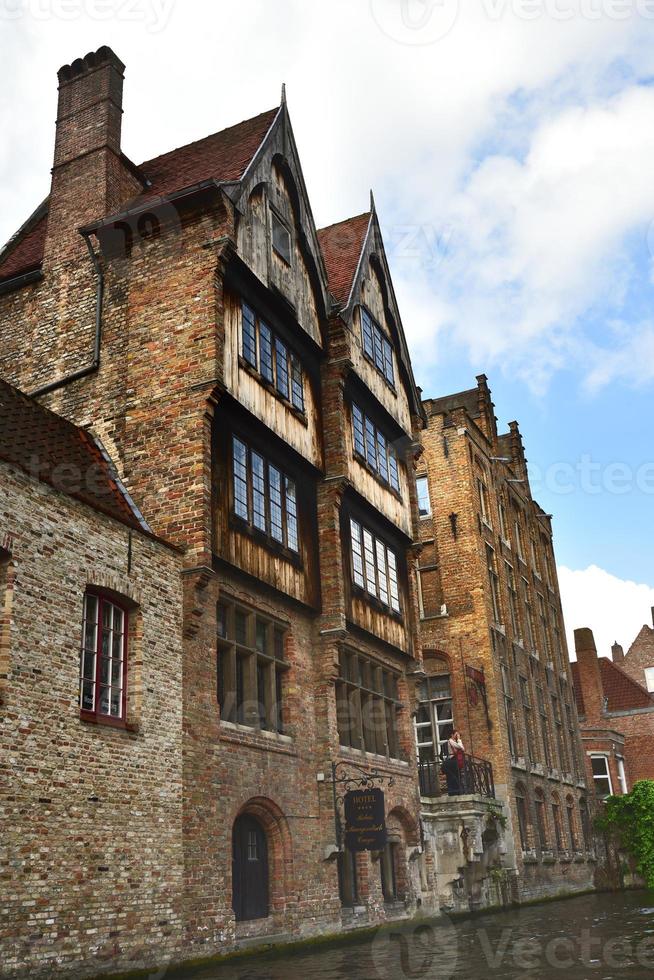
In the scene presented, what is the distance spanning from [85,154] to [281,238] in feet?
15.0

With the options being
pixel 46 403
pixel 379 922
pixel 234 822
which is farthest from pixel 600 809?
pixel 46 403

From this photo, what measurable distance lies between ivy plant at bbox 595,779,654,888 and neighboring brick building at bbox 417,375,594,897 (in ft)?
4.53

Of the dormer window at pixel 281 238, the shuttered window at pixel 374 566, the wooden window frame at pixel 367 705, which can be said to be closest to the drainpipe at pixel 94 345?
the dormer window at pixel 281 238

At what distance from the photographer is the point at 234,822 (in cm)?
1572

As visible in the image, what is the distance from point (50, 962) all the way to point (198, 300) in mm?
10823

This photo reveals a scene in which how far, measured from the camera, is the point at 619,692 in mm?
53719

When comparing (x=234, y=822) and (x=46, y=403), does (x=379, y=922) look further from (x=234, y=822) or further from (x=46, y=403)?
(x=46, y=403)

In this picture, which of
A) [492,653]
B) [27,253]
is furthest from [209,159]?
[492,653]

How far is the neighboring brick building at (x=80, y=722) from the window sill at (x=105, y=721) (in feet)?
0.08

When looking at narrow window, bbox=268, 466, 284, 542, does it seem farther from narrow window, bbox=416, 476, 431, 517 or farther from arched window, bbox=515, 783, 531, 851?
arched window, bbox=515, 783, 531, 851

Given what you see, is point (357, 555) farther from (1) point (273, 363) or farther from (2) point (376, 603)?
(1) point (273, 363)

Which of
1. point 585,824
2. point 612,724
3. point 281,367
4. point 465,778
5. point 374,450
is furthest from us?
point 612,724

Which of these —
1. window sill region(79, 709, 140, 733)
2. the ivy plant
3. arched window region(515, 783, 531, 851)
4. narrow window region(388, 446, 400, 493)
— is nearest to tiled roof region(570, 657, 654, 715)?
the ivy plant

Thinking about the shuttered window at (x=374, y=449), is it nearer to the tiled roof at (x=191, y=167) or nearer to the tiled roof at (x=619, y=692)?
the tiled roof at (x=191, y=167)
